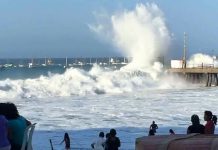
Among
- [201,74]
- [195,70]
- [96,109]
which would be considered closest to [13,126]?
[96,109]

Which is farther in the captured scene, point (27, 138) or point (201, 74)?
point (201, 74)

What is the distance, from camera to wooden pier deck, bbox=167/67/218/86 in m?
53.8

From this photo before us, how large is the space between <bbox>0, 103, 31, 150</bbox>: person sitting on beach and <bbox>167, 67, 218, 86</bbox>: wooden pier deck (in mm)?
49149

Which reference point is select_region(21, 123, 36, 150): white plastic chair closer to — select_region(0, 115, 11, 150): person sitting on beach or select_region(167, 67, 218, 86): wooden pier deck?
select_region(0, 115, 11, 150): person sitting on beach

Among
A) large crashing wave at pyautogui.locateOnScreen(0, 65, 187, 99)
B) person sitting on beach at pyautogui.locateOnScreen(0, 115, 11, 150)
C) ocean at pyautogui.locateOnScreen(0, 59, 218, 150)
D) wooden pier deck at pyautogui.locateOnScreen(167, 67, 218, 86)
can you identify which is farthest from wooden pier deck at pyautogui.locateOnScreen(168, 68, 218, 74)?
person sitting on beach at pyautogui.locateOnScreen(0, 115, 11, 150)

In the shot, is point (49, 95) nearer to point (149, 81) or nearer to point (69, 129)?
point (149, 81)

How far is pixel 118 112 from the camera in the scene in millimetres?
26844

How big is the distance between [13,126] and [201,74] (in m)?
51.4

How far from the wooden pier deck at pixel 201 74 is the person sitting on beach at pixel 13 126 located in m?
49.1

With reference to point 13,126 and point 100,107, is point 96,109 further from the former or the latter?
point 13,126

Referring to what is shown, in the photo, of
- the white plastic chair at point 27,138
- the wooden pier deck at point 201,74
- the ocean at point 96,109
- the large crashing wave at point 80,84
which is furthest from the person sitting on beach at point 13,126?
the wooden pier deck at point 201,74

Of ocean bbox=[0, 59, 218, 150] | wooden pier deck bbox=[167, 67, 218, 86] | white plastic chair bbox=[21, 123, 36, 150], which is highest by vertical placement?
wooden pier deck bbox=[167, 67, 218, 86]

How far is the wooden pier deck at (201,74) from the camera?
53.8 meters

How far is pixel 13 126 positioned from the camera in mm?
5125
